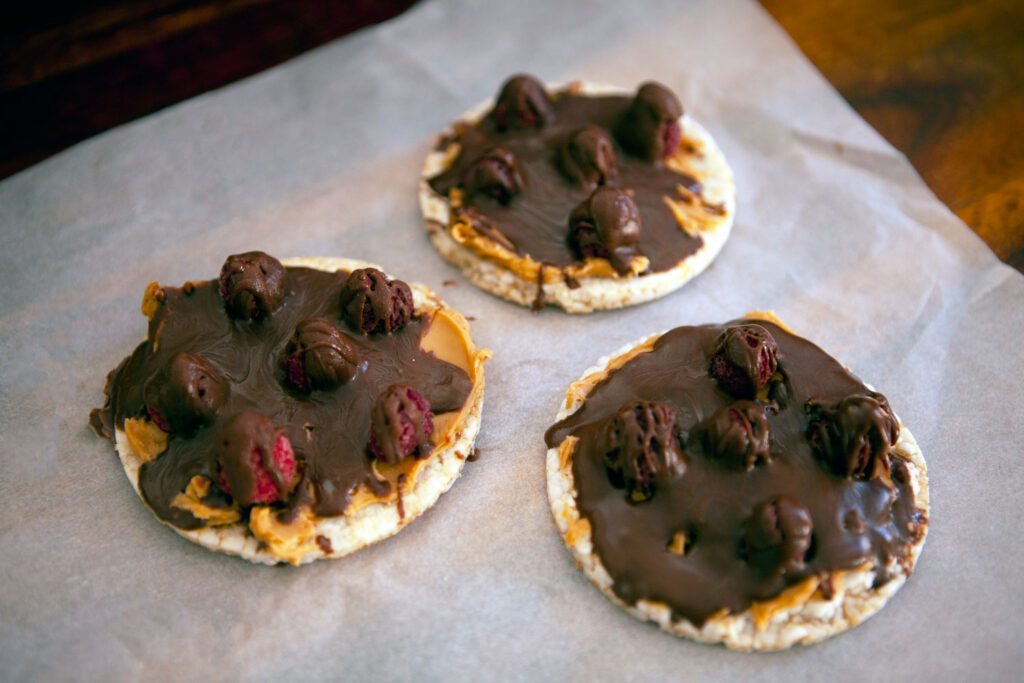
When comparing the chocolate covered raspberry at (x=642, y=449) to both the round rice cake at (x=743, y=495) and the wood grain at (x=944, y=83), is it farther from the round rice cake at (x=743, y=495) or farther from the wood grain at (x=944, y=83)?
the wood grain at (x=944, y=83)

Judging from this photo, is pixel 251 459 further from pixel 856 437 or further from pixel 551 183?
pixel 856 437

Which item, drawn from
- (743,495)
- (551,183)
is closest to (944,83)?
(551,183)

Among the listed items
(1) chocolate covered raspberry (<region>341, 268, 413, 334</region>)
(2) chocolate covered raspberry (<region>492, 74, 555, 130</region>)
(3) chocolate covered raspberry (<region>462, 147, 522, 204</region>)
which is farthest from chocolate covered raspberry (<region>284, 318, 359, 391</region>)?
(2) chocolate covered raspberry (<region>492, 74, 555, 130</region>)

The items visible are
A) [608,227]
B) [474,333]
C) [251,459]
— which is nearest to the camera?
[251,459]

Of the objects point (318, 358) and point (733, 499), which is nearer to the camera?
point (733, 499)

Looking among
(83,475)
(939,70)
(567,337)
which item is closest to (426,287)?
(567,337)

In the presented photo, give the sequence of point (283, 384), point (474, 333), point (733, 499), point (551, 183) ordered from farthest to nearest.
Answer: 1. point (551, 183)
2. point (474, 333)
3. point (283, 384)
4. point (733, 499)

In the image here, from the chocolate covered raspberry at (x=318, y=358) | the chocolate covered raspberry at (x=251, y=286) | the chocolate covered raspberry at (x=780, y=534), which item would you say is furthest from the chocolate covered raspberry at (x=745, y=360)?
the chocolate covered raspberry at (x=251, y=286)
